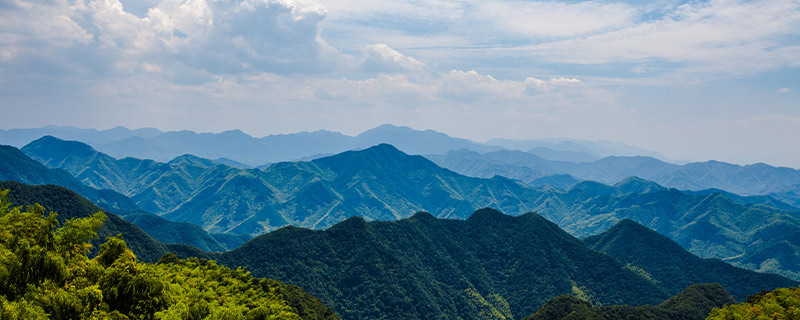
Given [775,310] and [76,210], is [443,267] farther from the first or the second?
[76,210]

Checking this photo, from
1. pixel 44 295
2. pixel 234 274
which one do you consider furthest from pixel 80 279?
pixel 234 274

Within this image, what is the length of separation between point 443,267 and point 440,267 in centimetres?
96

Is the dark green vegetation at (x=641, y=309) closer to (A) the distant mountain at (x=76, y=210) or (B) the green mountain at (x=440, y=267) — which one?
(B) the green mountain at (x=440, y=267)

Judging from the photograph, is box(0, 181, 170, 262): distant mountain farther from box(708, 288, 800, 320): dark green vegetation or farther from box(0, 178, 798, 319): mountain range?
box(708, 288, 800, 320): dark green vegetation

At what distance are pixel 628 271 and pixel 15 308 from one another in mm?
154684

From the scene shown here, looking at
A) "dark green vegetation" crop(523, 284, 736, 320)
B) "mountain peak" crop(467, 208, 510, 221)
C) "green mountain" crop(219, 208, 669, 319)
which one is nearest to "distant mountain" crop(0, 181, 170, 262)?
"green mountain" crop(219, 208, 669, 319)

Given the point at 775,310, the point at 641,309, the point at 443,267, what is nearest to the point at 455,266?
the point at 443,267

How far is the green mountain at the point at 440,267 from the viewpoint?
117312 mm

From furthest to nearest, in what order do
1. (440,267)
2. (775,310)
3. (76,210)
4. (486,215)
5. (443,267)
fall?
(486,215) < (443,267) < (440,267) < (76,210) < (775,310)

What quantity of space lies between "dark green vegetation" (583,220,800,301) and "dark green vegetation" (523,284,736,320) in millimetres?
56332

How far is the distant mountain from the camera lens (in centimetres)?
11861

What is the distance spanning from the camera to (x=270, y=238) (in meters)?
128

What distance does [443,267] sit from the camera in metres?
144

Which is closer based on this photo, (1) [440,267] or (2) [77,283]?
(2) [77,283]
